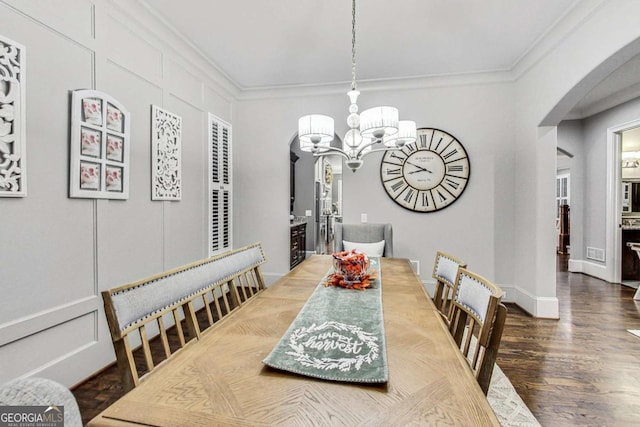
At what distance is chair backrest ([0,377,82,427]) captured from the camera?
56cm

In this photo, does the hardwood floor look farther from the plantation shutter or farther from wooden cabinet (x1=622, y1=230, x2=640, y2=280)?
the plantation shutter

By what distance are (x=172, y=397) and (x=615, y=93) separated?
598 cm

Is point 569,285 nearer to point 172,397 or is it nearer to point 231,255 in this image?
point 231,255

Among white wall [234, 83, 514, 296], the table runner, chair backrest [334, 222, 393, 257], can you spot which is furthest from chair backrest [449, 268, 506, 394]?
white wall [234, 83, 514, 296]

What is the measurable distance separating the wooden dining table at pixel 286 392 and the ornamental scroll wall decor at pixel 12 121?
1.44m

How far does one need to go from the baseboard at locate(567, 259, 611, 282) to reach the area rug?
4.11 m

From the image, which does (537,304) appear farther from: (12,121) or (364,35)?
(12,121)

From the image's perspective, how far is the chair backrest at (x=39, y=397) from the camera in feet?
1.84

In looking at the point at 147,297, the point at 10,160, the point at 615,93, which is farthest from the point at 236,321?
the point at 615,93

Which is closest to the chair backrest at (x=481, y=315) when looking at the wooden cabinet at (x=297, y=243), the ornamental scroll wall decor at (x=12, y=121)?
the ornamental scroll wall decor at (x=12, y=121)

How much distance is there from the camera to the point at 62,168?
1877 mm

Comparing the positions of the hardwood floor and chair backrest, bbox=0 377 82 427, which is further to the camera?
the hardwood floor

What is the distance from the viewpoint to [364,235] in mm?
3287

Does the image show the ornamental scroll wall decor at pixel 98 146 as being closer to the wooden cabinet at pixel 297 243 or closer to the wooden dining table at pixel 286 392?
the wooden dining table at pixel 286 392
